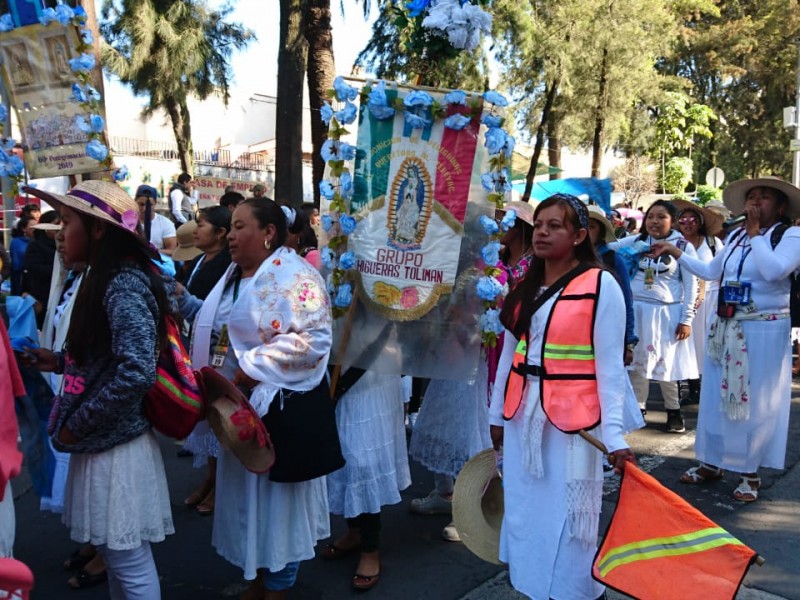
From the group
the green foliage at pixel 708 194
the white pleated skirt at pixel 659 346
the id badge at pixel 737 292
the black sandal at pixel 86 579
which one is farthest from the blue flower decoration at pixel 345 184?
the green foliage at pixel 708 194

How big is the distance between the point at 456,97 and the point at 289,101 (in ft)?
20.8

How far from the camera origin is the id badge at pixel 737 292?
15.9 feet

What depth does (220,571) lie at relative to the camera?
3842mm

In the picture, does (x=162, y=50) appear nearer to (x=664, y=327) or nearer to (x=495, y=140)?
(x=664, y=327)

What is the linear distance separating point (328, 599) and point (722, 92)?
33.4 m

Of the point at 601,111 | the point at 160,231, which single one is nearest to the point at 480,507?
the point at 160,231

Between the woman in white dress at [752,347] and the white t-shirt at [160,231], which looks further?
the white t-shirt at [160,231]

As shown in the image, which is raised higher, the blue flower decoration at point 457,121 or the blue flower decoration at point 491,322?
the blue flower decoration at point 457,121

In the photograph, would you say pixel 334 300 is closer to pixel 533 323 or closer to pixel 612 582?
pixel 533 323

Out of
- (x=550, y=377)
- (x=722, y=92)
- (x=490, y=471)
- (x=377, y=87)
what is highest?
(x=722, y=92)

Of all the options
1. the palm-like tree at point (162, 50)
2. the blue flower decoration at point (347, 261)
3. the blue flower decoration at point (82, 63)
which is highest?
the palm-like tree at point (162, 50)

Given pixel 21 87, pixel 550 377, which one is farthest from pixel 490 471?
pixel 21 87

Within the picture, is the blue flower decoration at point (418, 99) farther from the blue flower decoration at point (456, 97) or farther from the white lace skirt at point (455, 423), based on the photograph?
the white lace skirt at point (455, 423)

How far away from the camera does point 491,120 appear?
3602 mm
